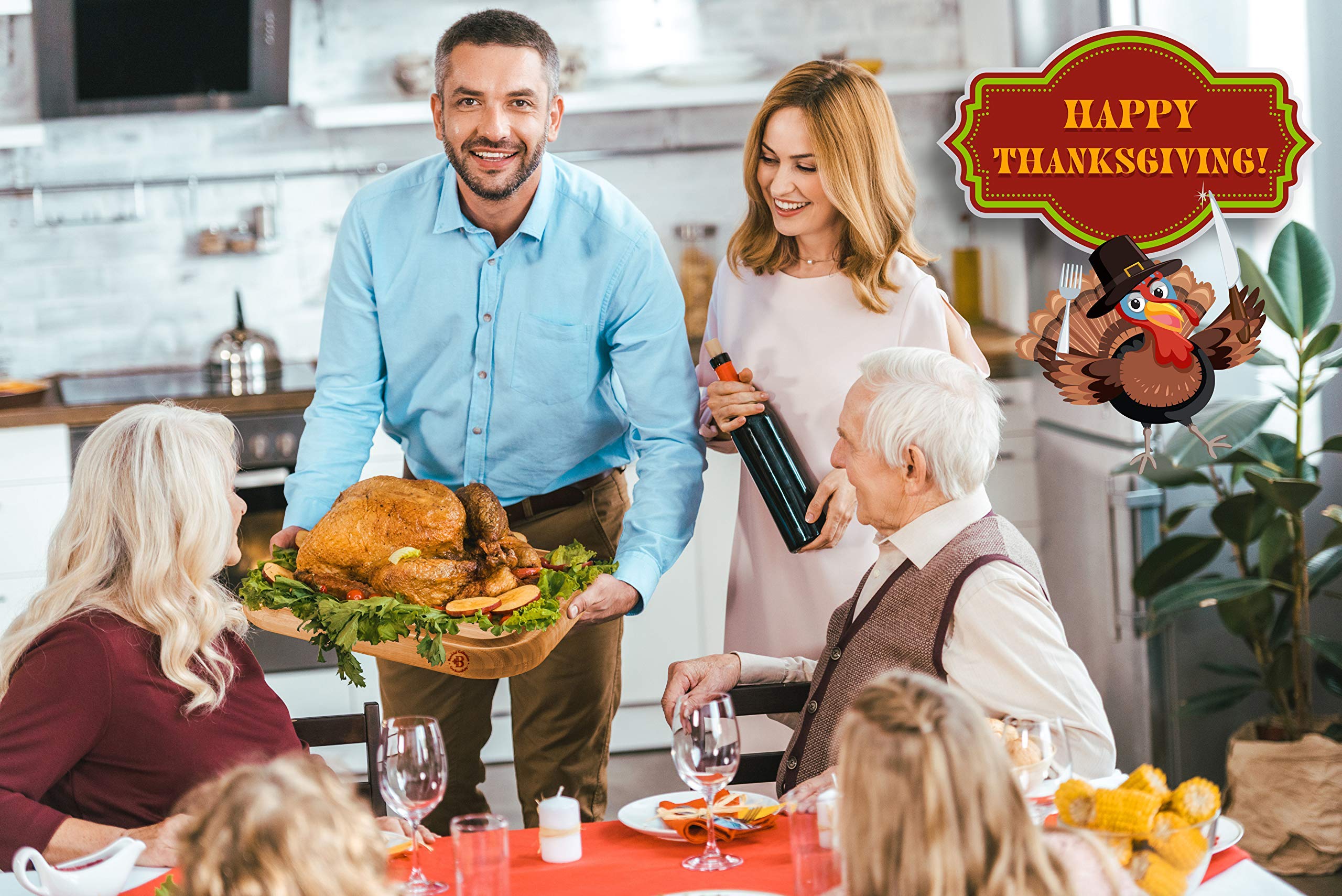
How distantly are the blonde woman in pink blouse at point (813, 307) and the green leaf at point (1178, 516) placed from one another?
1024 millimetres

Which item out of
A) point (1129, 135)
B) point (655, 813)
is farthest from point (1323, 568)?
point (655, 813)

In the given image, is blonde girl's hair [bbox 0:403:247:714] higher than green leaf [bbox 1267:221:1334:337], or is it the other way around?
green leaf [bbox 1267:221:1334:337]

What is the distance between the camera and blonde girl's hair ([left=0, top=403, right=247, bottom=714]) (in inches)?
60.4

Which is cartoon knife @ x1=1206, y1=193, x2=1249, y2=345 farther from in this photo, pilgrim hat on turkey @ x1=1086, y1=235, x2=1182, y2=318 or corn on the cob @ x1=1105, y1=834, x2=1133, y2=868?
corn on the cob @ x1=1105, y1=834, x2=1133, y2=868

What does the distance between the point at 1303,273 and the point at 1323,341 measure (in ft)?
0.51

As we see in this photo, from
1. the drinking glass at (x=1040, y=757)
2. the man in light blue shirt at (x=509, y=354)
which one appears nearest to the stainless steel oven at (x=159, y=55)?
the man in light blue shirt at (x=509, y=354)

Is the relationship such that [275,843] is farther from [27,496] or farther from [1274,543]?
[27,496]

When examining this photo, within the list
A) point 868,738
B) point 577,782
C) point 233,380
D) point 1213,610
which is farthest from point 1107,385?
point 233,380

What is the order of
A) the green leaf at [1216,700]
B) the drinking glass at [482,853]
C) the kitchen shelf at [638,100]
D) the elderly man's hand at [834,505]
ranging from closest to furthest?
the drinking glass at [482,853]
the elderly man's hand at [834,505]
the green leaf at [1216,700]
the kitchen shelf at [638,100]

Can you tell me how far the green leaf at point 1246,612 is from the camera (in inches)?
111

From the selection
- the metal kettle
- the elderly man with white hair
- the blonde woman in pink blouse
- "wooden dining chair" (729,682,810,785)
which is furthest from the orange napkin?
the metal kettle

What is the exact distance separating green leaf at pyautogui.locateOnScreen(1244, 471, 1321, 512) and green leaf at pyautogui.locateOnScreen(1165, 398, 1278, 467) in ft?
0.34

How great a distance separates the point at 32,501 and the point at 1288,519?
3.15m

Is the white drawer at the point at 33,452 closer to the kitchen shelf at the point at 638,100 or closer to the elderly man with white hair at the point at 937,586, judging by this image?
the kitchen shelf at the point at 638,100
